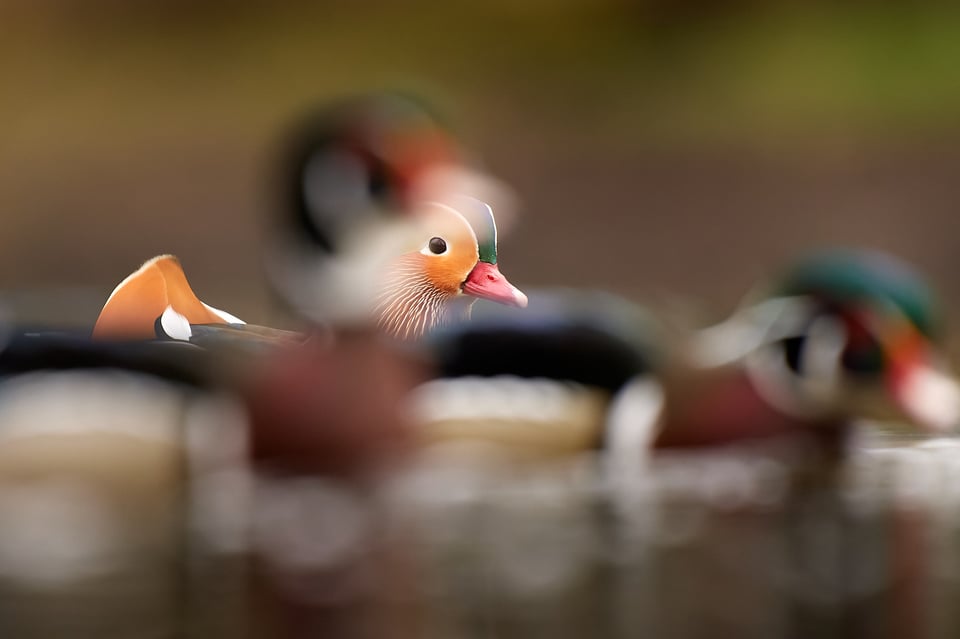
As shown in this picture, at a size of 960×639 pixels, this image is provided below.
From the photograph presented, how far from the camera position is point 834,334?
163 centimetres

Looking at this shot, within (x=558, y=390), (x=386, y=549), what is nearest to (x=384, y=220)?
(x=386, y=549)

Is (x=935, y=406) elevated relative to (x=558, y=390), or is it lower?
lower

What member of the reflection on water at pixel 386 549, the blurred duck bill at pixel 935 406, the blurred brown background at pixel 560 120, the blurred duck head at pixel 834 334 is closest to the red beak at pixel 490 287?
the blurred duck bill at pixel 935 406

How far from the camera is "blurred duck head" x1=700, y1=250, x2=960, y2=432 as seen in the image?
1.25m

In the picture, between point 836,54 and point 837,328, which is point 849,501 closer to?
point 837,328

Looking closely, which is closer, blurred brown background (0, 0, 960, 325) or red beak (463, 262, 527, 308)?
red beak (463, 262, 527, 308)

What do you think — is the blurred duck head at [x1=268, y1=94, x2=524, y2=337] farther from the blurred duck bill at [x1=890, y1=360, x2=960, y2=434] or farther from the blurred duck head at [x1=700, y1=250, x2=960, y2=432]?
the blurred duck head at [x1=700, y1=250, x2=960, y2=432]

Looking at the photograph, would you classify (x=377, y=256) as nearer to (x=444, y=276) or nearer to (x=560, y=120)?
(x=444, y=276)

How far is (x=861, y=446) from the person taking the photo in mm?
406

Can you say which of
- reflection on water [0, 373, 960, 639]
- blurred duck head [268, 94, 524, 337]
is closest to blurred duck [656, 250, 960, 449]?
reflection on water [0, 373, 960, 639]

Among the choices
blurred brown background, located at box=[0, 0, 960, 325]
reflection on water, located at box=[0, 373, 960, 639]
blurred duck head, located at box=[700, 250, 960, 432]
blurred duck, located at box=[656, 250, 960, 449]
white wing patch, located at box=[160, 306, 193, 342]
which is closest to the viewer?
white wing patch, located at box=[160, 306, 193, 342]

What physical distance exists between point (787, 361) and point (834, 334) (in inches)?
9.3

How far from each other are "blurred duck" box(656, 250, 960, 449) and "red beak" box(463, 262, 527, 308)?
1.27 metres

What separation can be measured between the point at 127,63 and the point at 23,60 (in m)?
0.33
